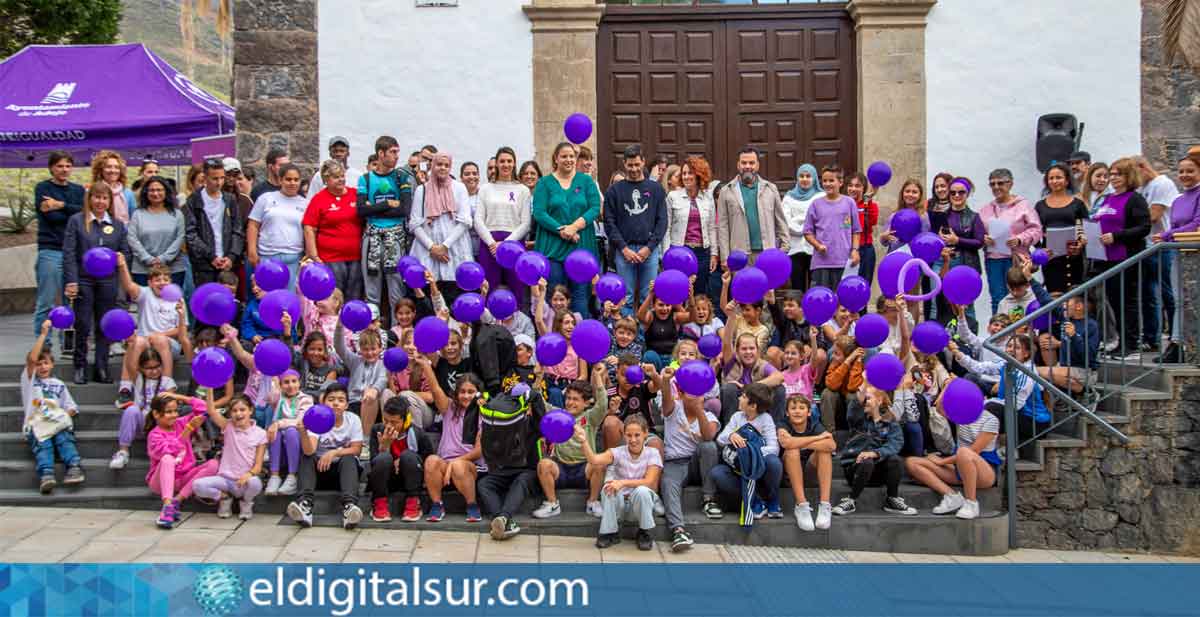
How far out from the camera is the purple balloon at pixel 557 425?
23.9ft

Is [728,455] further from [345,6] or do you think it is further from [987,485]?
[345,6]

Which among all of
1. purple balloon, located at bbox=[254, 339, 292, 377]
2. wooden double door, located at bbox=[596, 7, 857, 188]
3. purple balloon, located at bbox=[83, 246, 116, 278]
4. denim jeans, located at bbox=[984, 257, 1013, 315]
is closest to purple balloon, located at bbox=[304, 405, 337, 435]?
purple balloon, located at bbox=[254, 339, 292, 377]

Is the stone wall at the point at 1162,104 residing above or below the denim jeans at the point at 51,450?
above

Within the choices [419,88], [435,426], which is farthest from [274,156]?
[435,426]

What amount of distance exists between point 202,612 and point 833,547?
381cm

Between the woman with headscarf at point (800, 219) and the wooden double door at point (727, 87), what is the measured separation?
155 centimetres

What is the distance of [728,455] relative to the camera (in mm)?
7625

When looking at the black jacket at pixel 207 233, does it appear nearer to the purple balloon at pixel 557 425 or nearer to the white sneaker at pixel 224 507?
the white sneaker at pixel 224 507

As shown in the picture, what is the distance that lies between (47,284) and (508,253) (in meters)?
3.62

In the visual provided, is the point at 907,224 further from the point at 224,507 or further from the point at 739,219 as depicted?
the point at 224,507

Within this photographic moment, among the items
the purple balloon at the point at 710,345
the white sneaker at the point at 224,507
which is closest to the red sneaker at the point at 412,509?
the white sneaker at the point at 224,507

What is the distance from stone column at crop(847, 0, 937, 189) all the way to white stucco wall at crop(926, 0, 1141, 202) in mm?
180

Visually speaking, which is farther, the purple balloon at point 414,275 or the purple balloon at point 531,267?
the purple balloon at point 414,275

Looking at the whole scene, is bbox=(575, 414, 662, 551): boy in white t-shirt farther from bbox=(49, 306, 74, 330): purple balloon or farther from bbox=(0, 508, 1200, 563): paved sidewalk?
bbox=(49, 306, 74, 330): purple balloon
